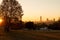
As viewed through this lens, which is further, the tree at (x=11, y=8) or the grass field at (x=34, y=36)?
the tree at (x=11, y=8)

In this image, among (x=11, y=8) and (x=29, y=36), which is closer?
(x=29, y=36)

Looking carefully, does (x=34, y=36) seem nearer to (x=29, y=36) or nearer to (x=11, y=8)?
(x=29, y=36)

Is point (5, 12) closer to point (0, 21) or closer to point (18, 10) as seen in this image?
point (18, 10)

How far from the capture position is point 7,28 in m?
51.9

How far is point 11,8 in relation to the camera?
5962cm

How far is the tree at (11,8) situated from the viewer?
59.4 metres

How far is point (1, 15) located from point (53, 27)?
931 inches

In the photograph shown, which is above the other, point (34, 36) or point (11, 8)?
point (11, 8)

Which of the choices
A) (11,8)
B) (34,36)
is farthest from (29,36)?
(11,8)

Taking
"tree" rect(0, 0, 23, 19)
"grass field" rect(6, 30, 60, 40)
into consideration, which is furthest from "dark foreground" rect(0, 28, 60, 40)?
"tree" rect(0, 0, 23, 19)

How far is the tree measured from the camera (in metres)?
59.4

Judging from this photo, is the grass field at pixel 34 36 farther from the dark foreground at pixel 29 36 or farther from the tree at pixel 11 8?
the tree at pixel 11 8

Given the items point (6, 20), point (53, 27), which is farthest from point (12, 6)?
point (53, 27)

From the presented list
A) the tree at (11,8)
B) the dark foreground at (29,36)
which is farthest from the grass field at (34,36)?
the tree at (11,8)
